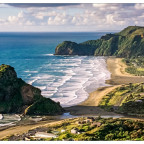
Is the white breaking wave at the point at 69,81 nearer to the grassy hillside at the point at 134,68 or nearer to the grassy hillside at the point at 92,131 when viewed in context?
the grassy hillside at the point at 134,68

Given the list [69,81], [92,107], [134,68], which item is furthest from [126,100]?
[134,68]

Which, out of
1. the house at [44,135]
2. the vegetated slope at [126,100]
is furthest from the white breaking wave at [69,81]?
the house at [44,135]

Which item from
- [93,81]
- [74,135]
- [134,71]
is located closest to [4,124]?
[74,135]

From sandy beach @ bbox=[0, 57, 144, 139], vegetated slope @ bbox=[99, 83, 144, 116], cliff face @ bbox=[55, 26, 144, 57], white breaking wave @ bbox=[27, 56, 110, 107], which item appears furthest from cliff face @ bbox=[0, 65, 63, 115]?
cliff face @ bbox=[55, 26, 144, 57]

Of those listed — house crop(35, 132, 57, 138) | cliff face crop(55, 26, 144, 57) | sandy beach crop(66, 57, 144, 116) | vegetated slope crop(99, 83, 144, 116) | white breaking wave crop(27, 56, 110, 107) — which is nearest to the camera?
house crop(35, 132, 57, 138)

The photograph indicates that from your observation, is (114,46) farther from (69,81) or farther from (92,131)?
(92,131)

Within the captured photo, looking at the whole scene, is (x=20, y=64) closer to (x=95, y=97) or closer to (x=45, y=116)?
(x=95, y=97)

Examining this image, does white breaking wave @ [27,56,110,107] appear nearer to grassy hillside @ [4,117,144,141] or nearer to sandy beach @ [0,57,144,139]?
sandy beach @ [0,57,144,139]
